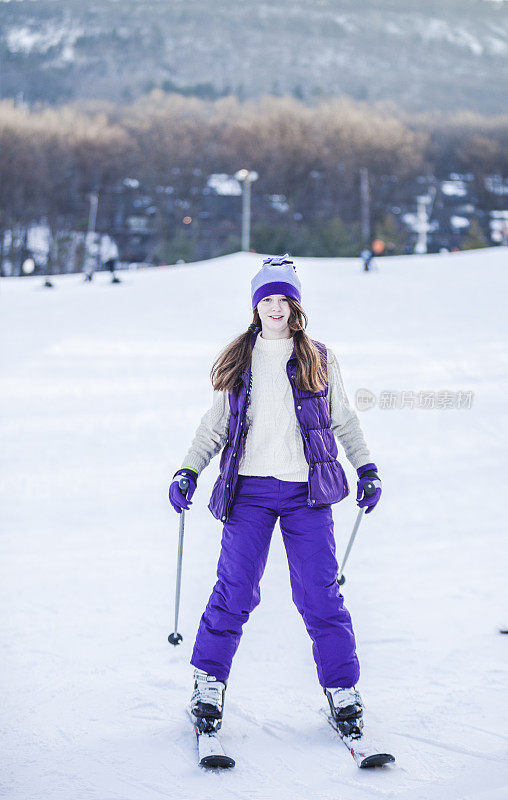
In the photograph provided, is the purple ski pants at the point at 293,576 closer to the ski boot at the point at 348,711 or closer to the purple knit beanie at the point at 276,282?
the ski boot at the point at 348,711

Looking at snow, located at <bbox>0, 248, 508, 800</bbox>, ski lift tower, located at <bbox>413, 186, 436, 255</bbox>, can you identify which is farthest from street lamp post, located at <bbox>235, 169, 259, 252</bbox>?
snow, located at <bbox>0, 248, 508, 800</bbox>

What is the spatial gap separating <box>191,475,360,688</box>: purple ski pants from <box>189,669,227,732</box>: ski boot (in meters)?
0.02

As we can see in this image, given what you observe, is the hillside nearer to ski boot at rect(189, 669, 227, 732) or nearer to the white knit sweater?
the white knit sweater

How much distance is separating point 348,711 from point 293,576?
1.21 feet

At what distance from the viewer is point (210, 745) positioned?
2.10m

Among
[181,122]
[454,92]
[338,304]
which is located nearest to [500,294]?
[338,304]

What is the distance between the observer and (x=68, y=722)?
2311 millimetres

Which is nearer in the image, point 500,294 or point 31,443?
point 31,443

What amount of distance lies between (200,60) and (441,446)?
12954 centimetres

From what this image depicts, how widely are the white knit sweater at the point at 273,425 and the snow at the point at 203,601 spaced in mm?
719

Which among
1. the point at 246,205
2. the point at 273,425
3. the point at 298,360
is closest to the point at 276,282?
the point at 298,360

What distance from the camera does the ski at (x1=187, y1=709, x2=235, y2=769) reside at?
2.04 m

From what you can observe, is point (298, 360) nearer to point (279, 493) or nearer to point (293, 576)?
point (279, 493)

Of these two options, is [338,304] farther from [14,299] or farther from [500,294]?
[14,299]
